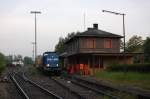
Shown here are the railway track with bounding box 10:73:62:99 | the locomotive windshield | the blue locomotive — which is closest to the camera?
the railway track with bounding box 10:73:62:99

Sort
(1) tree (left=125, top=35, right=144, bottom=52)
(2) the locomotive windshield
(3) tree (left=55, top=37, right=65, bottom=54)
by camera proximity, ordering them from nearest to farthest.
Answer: (2) the locomotive windshield
(1) tree (left=125, top=35, right=144, bottom=52)
(3) tree (left=55, top=37, right=65, bottom=54)

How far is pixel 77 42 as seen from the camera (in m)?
63.0

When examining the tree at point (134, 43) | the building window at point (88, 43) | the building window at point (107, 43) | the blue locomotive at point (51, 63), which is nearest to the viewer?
the blue locomotive at point (51, 63)

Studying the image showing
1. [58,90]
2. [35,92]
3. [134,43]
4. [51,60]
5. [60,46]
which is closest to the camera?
[35,92]

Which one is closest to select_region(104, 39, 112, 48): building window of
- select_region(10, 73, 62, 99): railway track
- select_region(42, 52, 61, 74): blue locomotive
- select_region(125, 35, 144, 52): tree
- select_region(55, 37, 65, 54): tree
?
select_region(42, 52, 61, 74): blue locomotive

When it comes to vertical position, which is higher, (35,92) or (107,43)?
(107,43)

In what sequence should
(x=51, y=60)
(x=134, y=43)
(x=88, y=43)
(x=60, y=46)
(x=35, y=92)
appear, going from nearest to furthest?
1. (x=35, y=92)
2. (x=51, y=60)
3. (x=88, y=43)
4. (x=134, y=43)
5. (x=60, y=46)

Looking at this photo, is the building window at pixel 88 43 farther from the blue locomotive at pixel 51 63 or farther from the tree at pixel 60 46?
the tree at pixel 60 46

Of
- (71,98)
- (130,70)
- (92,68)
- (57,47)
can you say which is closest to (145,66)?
(130,70)

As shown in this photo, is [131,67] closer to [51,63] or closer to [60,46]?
[51,63]

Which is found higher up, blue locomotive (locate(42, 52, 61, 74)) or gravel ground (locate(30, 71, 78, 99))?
blue locomotive (locate(42, 52, 61, 74))

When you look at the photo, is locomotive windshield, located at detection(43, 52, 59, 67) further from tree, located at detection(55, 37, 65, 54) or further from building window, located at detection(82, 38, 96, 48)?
tree, located at detection(55, 37, 65, 54)

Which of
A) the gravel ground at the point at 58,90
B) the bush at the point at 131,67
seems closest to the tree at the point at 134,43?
the bush at the point at 131,67

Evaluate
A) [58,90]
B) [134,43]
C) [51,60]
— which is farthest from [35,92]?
[134,43]
